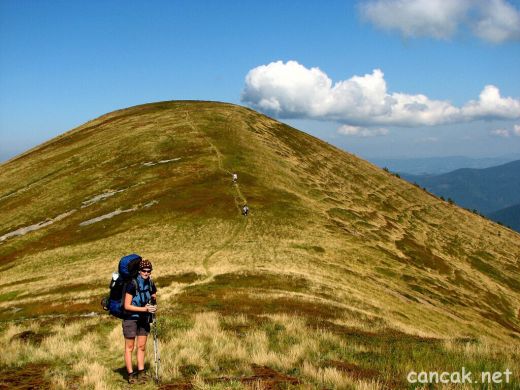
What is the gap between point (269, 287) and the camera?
130ft

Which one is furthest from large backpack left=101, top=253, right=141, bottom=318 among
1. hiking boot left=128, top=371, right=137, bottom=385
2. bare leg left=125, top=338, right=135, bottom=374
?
hiking boot left=128, top=371, right=137, bottom=385

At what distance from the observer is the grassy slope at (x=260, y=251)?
18109 mm

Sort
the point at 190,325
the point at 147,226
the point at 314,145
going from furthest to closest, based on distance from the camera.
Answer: the point at 314,145
the point at 147,226
the point at 190,325

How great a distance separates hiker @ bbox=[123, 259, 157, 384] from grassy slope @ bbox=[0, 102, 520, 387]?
994mm

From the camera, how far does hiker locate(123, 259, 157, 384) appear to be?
12.8 m

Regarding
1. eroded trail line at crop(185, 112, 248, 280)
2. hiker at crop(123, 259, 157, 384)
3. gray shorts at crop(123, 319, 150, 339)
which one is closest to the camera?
hiker at crop(123, 259, 157, 384)

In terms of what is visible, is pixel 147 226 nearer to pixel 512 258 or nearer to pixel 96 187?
pixel 96 187

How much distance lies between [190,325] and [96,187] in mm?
71242

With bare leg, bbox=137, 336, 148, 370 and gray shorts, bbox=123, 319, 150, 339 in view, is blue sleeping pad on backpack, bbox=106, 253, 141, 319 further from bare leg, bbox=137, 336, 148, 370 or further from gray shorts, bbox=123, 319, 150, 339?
bare leg, bbox=137, 336, 148, 370

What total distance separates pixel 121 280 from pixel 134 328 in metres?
1.56

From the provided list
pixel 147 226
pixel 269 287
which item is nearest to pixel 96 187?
pixel 147 226

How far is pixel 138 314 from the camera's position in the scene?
42.7 ft

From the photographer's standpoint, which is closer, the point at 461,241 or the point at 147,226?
the point at 147,226

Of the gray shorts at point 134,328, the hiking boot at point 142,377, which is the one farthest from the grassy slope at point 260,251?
the gray shorts at point 134,328
